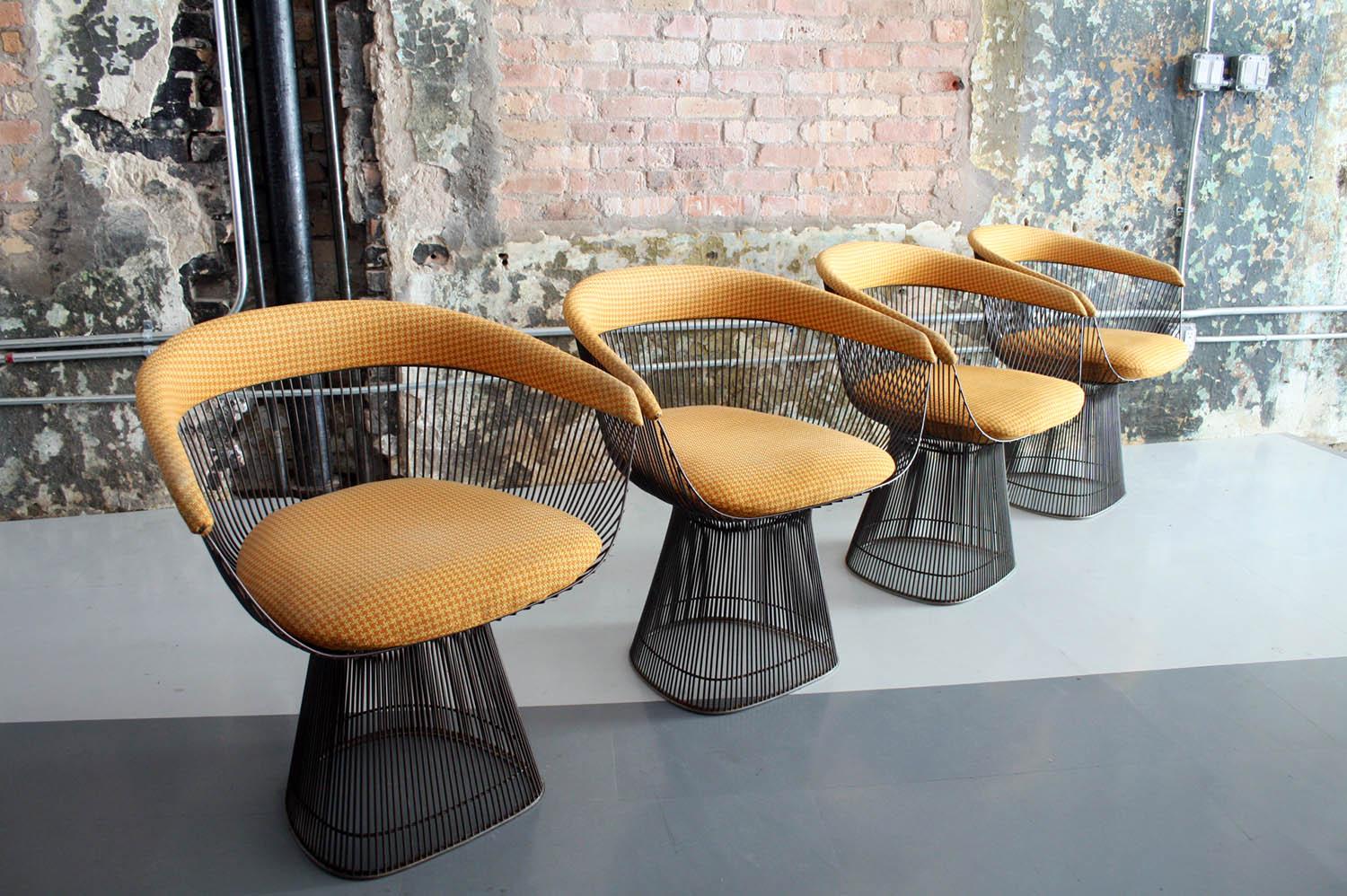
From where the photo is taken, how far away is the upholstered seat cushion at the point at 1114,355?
10.8 ft

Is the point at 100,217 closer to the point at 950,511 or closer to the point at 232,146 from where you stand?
the point at 232,146

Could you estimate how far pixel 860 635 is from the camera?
8.70ft

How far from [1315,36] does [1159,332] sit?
124cm

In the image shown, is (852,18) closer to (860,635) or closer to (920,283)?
(920,283)

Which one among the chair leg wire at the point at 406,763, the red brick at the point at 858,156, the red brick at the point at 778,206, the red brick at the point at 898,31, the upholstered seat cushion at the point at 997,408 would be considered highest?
the red brick at the point at 898,31

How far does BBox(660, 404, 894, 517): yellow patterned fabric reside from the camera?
2.18 m

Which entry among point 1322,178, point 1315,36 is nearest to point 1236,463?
point 1322,178

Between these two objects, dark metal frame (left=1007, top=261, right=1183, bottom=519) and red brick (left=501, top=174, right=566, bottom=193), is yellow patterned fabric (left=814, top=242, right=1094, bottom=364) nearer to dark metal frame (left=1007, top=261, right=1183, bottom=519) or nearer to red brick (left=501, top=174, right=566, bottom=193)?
A: dark metal frame (left=1007, top=261, right=1183, bottom=519)

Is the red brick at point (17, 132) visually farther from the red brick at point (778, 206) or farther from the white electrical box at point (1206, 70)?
the white electrical box at point (1206, 70)

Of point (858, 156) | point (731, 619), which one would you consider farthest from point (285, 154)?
point (731, 619)

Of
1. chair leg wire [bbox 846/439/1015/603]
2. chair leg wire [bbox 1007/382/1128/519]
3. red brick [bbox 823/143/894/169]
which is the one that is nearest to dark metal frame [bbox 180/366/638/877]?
chair leg wire [bbox 846/439/1015/603]

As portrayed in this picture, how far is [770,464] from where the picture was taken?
2.27 metres

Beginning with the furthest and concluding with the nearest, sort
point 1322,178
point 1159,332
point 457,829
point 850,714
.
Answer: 1. point 1322,178
2. point 1159,332
3. point 850,714
4. point 457,829

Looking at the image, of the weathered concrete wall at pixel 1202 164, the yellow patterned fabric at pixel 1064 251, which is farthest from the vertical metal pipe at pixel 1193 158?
the yellow patterned fabric at pixel 1064 251
